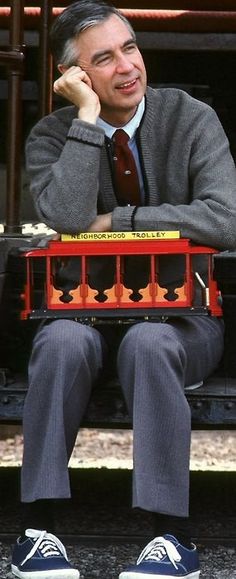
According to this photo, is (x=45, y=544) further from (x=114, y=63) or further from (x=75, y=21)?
(x=75, y=21)

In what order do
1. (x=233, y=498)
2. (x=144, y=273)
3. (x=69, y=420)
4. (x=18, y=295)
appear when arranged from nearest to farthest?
(x=69, y=420)
(x=144, y=273)
(x=18, y=295)
(x=233, y=498)

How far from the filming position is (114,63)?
3996 millimetres

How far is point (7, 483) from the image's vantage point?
4.96m

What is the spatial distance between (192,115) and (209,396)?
0.77 m

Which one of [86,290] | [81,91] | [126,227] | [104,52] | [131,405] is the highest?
[104,52]

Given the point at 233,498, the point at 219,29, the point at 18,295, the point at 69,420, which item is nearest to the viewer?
the point at 69,420

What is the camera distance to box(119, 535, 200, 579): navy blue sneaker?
3492 mm

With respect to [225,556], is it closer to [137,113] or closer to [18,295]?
[18,295]

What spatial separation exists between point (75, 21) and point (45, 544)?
4.59ft

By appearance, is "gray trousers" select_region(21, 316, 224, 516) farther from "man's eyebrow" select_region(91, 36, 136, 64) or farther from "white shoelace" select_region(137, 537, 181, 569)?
"man's eyebrow" select_region(91, 36, 136, 64)

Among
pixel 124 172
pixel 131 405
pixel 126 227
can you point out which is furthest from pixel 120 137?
pixel 131 405

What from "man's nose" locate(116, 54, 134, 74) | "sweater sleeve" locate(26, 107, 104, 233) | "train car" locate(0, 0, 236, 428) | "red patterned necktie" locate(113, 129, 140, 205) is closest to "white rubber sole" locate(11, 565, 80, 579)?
"train car" locate(0, 0, 236, 428)

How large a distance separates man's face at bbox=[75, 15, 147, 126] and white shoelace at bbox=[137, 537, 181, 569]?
1.19m

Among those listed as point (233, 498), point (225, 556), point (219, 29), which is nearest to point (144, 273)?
point (225, 556)
